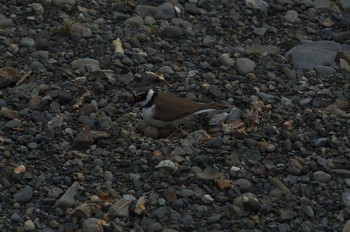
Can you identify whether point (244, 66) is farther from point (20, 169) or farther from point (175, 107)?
point (20, 169)

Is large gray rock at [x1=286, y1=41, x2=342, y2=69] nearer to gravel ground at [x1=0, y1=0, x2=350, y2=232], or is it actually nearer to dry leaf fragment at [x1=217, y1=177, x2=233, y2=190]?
gravel ground at [x1=0, y1=0, x2=350, y2=232]

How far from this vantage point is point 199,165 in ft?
24.4

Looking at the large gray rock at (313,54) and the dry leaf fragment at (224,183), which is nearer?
the dry leaf fragment at (224,183)

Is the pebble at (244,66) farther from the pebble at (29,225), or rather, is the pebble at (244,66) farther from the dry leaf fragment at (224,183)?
the pebble at (29,225)

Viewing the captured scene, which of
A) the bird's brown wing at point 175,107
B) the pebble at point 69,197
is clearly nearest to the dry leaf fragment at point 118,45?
the bird's brown wing at point 175,107

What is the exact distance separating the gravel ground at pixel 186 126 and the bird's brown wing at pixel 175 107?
0.68 feet

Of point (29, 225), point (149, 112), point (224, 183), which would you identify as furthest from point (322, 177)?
point (29, 225)

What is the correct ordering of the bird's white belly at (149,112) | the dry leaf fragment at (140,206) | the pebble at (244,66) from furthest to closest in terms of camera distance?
1. the pebble at (244,66)
2. the bird's white belly at (149,112)
3. the dry leaf fragment at (140,206)

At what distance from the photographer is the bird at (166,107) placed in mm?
7934

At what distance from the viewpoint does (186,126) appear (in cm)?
820

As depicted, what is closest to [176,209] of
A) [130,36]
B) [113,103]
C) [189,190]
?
[189,190]

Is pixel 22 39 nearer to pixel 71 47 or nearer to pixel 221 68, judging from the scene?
pixel 71 47

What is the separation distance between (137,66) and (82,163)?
1926 millimetres

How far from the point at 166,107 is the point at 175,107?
3.5 inches
